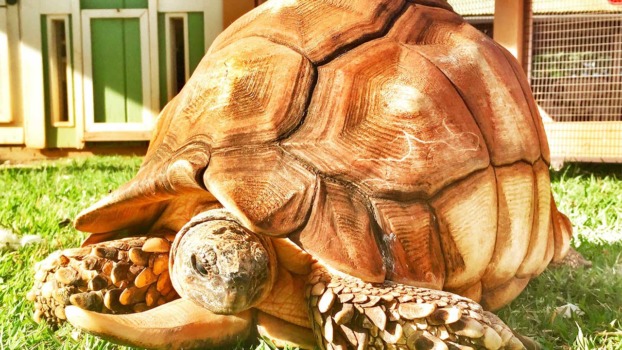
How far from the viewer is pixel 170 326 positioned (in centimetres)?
160

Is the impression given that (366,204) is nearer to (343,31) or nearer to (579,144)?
(343,31)

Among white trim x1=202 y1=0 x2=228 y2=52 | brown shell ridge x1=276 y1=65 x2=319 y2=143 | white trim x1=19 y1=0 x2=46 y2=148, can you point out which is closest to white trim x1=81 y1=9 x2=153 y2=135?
white trim x1=19 y1=0 x2=46 y2=148

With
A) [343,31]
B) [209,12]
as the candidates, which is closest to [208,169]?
[343,31]

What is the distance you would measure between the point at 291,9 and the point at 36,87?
6.12 m

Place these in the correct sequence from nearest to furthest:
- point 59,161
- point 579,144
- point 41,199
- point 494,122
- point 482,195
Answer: point 482,195, point 494,122, point 41,199, point 579,144, point 59,161

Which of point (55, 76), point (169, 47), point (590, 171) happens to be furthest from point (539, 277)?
point (55, 76)

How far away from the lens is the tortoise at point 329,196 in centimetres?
150

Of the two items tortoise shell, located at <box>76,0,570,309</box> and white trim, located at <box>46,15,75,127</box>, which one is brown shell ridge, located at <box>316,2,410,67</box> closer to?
tortoise shell, located at <box>76,0,570,309</box>

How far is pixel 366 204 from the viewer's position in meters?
1.56

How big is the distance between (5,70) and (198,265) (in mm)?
6661

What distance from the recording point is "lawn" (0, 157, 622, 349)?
73.0 inches

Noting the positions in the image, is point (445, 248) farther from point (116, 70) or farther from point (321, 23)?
point (116, 70)

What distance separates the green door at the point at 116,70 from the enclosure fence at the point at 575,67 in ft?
11.0

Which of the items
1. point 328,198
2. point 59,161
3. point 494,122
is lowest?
point 59,161
